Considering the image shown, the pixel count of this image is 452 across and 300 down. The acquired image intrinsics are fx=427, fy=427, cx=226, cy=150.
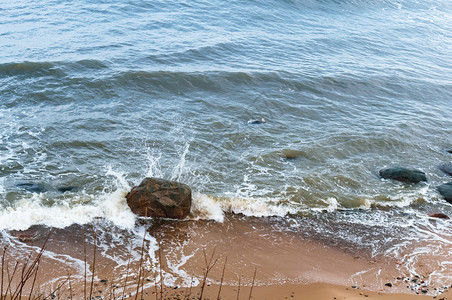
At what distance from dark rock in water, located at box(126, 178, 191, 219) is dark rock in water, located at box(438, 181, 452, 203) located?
6546 millimetres

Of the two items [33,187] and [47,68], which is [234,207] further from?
[47,68]

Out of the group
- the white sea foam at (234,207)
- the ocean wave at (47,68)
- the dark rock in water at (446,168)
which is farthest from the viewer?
the ocean wave at (47,68)

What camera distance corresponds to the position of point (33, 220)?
8.64m

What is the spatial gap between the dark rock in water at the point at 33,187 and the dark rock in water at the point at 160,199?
82.5 inches

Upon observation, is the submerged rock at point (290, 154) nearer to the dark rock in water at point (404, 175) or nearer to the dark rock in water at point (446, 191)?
the dark rock in water at point (404, 175)

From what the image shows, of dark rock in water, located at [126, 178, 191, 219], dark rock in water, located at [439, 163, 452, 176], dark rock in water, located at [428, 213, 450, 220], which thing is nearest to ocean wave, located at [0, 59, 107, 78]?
dark rock in water, located at [126, 178, 191, 219]

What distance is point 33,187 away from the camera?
9.73m

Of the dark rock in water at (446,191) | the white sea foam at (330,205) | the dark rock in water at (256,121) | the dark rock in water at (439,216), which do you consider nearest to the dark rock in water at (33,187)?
the white sea foam at (330,205)

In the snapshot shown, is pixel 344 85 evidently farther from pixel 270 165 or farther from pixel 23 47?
pixel 23 47

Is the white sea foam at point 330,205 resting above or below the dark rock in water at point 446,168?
below

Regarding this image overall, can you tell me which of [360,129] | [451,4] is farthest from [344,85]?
[451,4]

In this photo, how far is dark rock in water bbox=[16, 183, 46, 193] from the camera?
9.65 m

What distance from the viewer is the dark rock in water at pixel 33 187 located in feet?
31.7

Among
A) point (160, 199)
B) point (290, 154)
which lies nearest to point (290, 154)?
point (290, 154)
